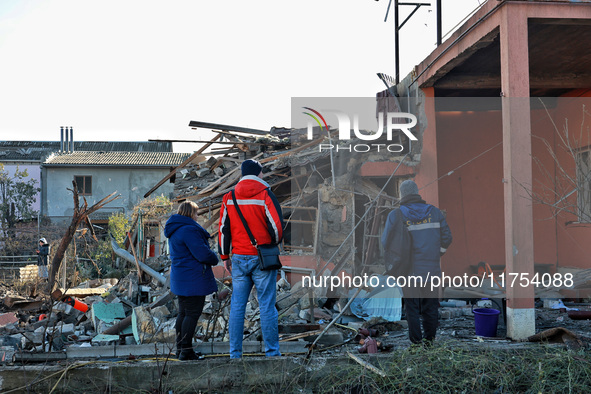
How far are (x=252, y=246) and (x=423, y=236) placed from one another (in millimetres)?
1849

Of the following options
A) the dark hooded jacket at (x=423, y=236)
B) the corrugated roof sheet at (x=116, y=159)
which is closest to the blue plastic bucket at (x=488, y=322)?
the dark hooded jacket at (x=423, y=236)


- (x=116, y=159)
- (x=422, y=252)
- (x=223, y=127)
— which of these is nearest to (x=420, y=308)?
(x=422, y=252)

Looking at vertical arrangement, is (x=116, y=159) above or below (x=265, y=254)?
above

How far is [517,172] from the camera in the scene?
6.16m

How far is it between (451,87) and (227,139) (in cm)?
665

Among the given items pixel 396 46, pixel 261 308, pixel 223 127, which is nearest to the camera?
pixel 261 308

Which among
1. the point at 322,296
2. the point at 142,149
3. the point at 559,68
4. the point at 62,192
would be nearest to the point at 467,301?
the point at 322,296

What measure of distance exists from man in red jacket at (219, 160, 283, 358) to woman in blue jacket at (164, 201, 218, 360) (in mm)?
284

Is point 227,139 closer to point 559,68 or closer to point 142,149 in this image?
point 559,68

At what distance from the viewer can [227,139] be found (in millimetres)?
14039

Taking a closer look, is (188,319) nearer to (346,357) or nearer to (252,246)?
(252,246)

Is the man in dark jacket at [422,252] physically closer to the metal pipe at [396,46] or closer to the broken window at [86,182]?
the metal pipe at [396,46]

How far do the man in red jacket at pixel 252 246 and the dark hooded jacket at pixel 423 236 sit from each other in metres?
1.27

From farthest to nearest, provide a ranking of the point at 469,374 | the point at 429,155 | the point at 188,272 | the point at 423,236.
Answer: the point at 429,155
the point at 423,236
the point at 188,272
the point at 469,374
